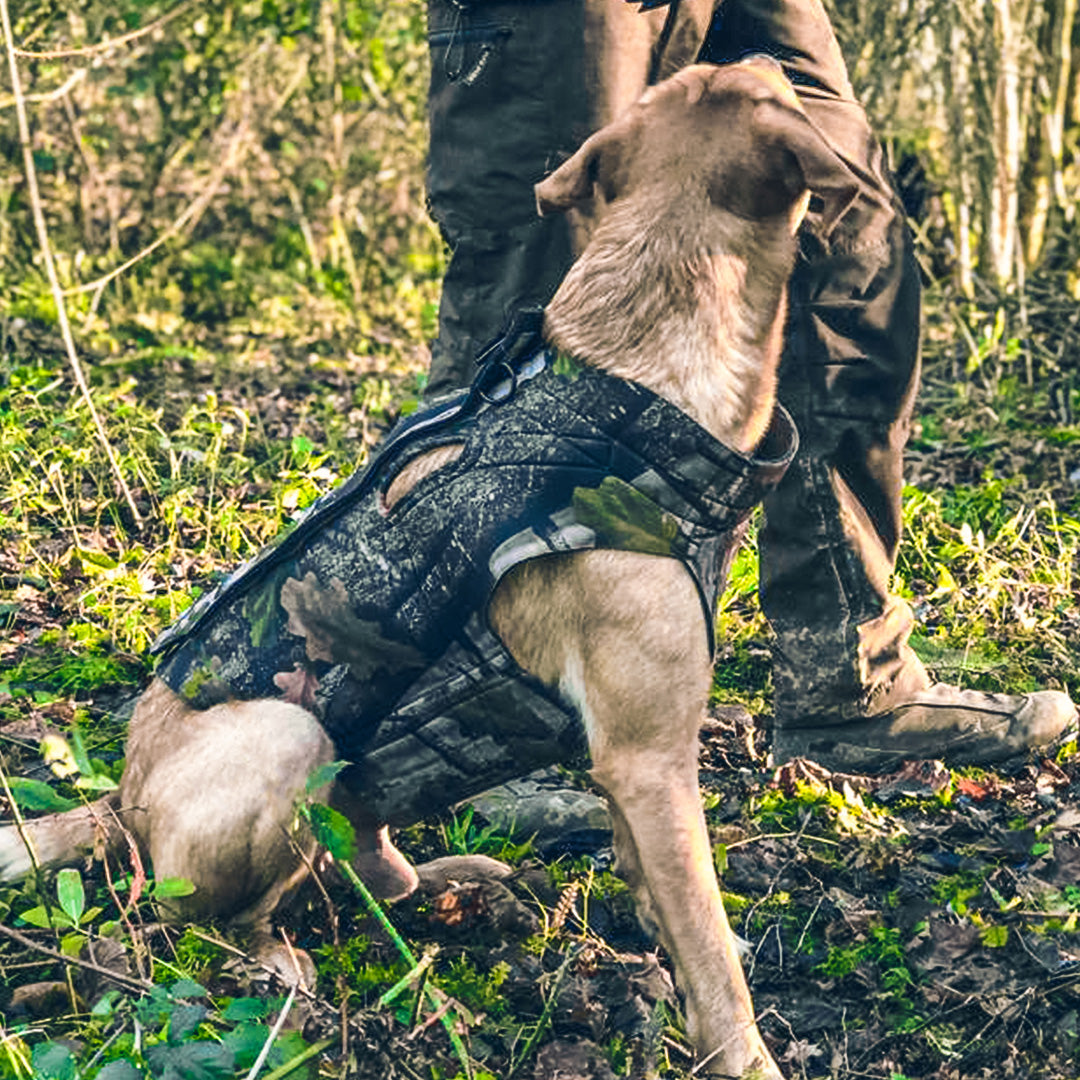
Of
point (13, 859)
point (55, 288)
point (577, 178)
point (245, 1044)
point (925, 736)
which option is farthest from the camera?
point (55, 288)

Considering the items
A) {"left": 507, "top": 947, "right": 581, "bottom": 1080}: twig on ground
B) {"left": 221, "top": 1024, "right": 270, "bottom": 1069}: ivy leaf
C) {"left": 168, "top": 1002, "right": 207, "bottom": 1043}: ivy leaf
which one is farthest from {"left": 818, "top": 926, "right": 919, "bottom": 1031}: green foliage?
{"left": 168, "top": 1002, "right": 207, "bottom": 1043}: ivy leaf

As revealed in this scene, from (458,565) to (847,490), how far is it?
1179mm

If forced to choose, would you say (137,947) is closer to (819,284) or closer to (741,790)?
(741,790)

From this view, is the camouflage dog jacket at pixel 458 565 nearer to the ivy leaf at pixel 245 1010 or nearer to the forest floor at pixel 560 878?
the forest floor at pixel 560 878

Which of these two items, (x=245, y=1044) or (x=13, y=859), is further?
(x=13, y=859)

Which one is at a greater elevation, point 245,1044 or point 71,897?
point 71,897

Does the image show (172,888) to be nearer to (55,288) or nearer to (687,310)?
(687,310)

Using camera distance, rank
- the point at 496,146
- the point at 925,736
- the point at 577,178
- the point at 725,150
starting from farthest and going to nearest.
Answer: the point at 925,736 → the point at 496,146 → the point at 577,178 → the point at 725,150

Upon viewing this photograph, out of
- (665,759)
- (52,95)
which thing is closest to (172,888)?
(665,759)

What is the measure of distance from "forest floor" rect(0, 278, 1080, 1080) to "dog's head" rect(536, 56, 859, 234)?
1216 millimetres

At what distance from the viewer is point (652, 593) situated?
7.97 ft

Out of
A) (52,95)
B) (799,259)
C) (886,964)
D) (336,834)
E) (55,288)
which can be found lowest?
(886,964)

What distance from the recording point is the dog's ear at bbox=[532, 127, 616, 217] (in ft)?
8.51

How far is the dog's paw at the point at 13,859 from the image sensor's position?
2.74 metres
